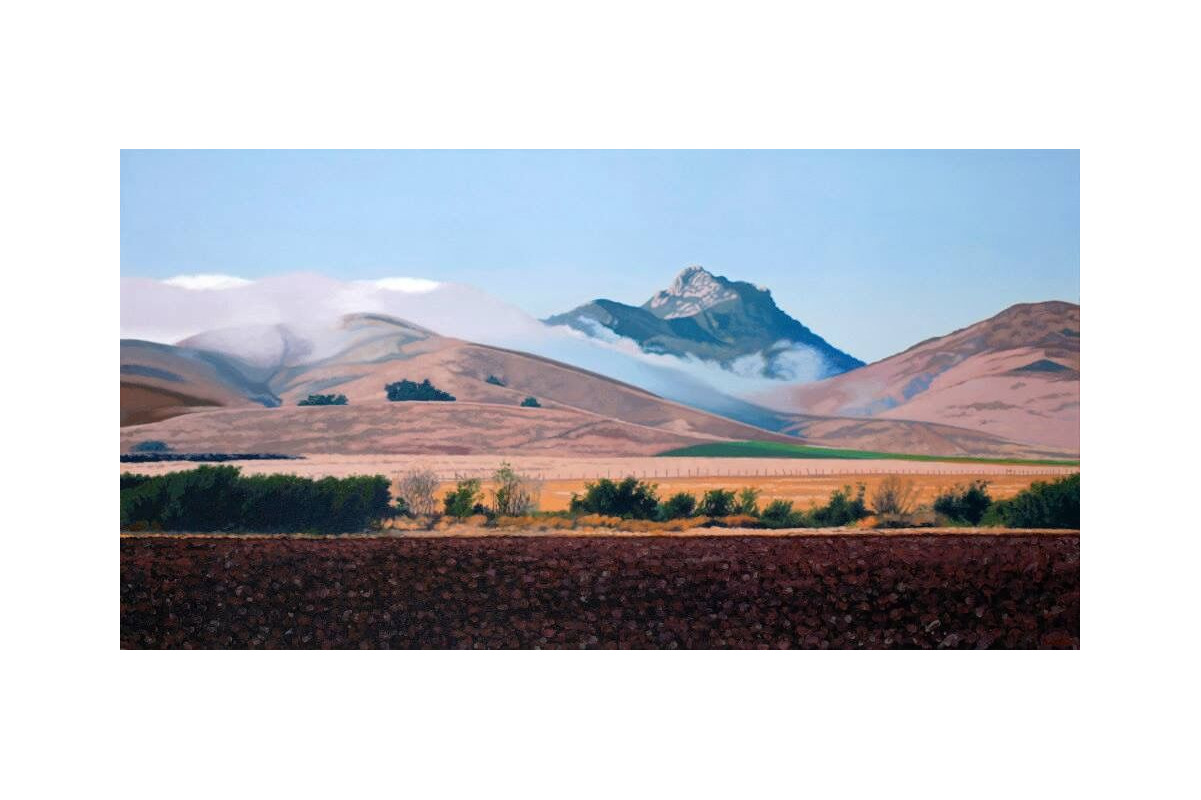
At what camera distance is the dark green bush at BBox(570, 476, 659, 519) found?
9312mm

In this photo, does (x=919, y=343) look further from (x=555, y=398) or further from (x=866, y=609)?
(x=555, y=398)

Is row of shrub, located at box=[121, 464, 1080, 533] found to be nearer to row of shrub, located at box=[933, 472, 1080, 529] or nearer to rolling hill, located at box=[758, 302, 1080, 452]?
row of shrub, located at box=[933, 472, 1080, 529]

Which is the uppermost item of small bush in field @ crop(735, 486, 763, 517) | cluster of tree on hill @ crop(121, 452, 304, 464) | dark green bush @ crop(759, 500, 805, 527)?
cluster of tree on hill @ crop(121, 452, 304, 464)

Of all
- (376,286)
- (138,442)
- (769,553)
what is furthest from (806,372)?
(138,442)

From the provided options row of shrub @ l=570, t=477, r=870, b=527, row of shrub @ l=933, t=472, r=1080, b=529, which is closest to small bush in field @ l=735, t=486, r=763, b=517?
row of shrub @ l=570, t=477, r=870, b=527

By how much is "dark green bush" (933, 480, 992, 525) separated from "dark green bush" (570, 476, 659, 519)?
237 centimetres

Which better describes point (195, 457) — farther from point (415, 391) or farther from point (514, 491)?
point (514, 491)

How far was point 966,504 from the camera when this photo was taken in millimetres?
9414

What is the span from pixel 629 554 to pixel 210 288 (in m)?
4.08

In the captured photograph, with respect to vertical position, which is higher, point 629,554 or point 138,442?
point 138,442

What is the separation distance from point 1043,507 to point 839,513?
5.57ft

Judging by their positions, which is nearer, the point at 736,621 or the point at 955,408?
the point at 736,621

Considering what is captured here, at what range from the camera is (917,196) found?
9414 mm

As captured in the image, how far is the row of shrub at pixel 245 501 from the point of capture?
930 centimetres
